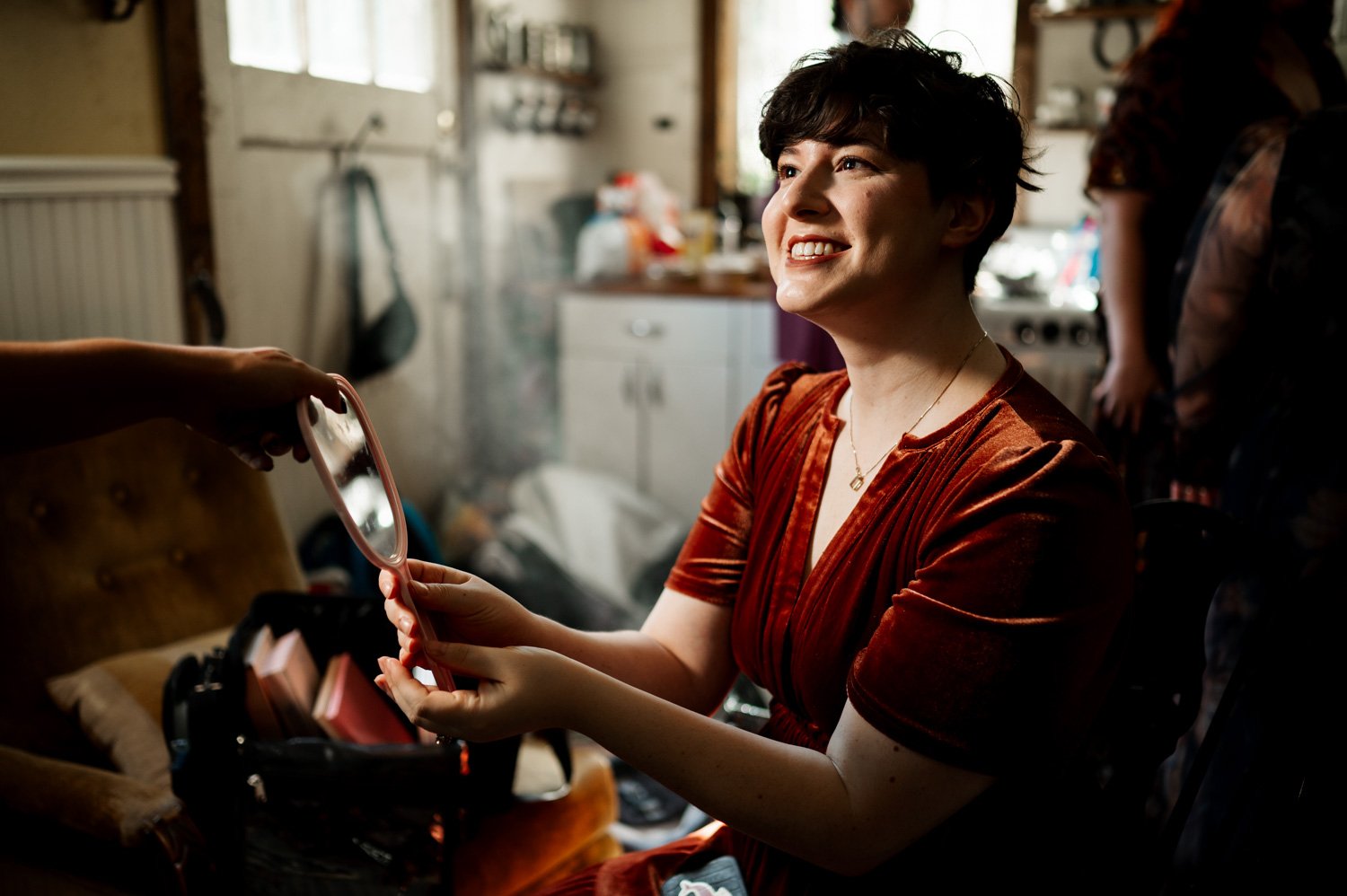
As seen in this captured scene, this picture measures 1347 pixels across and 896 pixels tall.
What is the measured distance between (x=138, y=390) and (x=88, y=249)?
4.11 feet

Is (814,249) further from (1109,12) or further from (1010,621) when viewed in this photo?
(1109,12)

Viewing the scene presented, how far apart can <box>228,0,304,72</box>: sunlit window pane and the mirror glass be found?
2.06 metres

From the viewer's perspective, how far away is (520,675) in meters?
0.85

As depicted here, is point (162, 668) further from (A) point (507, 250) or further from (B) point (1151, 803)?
(A) point (507, 250)

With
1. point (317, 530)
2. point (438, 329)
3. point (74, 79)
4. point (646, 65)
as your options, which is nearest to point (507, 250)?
point (438, 329)

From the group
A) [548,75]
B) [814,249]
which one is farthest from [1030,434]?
[548,75]

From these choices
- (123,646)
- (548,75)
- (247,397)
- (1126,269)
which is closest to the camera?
(247,397)

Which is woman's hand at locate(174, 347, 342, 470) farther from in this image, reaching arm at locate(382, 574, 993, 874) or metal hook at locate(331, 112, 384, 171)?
metal hook at locate(331, 112, 384, 171)

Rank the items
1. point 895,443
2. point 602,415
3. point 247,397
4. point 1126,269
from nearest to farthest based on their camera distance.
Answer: point 895,443 < point 247,397 < point 1126,269 < point 602,415

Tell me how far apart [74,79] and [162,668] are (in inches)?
50.3

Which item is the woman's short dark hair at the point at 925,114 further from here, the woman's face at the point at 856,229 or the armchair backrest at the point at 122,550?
the armchair backrest at the point at 122,550

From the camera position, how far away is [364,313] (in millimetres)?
3316

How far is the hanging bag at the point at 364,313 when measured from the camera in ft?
10.6

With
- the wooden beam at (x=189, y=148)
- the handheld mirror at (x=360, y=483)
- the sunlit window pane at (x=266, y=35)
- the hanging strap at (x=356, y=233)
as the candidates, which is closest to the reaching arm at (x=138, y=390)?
the handheld mirror at (x=360, y=483)
